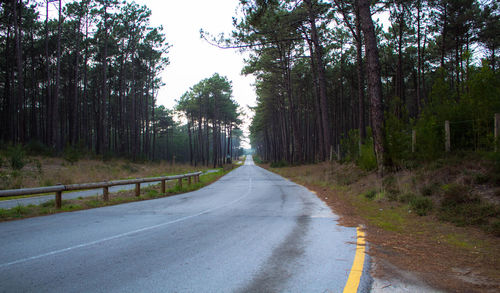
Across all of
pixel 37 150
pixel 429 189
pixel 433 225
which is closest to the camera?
pixel 433 225

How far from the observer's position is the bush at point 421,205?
7.82m

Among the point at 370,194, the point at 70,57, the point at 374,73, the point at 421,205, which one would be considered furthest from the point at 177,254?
the point at 70,57

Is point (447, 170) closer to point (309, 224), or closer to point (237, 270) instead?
point (309, 224)

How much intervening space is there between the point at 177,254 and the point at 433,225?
5.60 m

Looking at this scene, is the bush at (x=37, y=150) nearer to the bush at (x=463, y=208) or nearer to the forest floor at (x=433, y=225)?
the forest floor at (x=433, y=225)

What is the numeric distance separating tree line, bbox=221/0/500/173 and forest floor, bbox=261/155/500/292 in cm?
145

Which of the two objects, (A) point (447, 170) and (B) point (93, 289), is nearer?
(B) point (93, 289)

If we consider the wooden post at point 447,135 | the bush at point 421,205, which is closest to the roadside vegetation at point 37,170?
the bush at point 421,205

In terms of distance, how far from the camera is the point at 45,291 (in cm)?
333

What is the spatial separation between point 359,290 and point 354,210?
6459mm

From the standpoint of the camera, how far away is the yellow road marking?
11.1ft

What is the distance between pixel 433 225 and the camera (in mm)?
6754

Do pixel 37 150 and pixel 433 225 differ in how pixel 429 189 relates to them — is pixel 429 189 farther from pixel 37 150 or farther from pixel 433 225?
pixel 37 150

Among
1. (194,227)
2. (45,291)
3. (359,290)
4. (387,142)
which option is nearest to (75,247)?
(45,291)
